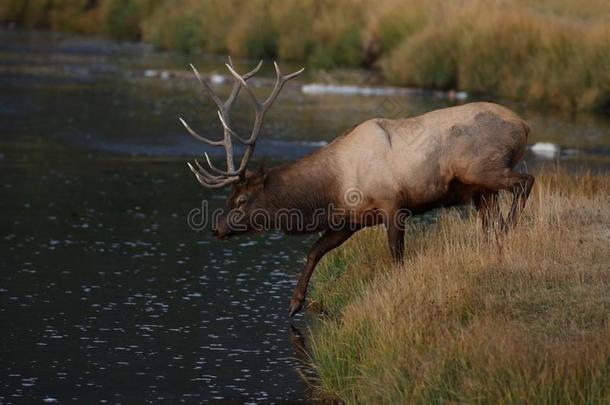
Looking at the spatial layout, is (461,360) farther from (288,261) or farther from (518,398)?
(288,261)

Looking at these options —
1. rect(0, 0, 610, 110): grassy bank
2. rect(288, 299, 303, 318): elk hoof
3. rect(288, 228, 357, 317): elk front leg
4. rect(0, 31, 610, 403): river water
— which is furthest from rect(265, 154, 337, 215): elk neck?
rect(0, 0, 610, 110): grassy bank

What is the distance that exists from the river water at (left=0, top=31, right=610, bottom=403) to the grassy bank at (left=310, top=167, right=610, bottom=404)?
0.50m

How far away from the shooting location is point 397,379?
820cm

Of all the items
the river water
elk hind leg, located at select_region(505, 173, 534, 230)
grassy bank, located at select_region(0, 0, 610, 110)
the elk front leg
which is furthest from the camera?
grassy bank, located at select_region(0, 0, 610, 110)

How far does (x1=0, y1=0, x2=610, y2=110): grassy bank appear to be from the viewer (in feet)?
88.2

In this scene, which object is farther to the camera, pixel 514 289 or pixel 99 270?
pixel 99 270

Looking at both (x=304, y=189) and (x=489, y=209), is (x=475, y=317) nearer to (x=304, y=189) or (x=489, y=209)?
(x=304, y=189)

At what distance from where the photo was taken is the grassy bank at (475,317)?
7.76m

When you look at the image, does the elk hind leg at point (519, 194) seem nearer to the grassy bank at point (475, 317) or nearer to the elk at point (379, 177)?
the elk at point (379, 177)

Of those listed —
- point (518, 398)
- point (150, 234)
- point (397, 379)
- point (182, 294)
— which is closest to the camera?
point (518, 398)

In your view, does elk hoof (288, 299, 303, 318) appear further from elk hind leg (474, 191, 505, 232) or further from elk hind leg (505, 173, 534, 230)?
elk hind leg (505, 173, 534, 230)

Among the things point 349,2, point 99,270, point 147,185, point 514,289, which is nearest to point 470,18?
point 349,2

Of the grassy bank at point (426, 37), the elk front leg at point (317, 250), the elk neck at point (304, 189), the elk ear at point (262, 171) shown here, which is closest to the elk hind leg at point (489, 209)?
the elk front leg at point (317, 250)

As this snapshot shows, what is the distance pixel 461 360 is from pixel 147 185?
35.4ft
